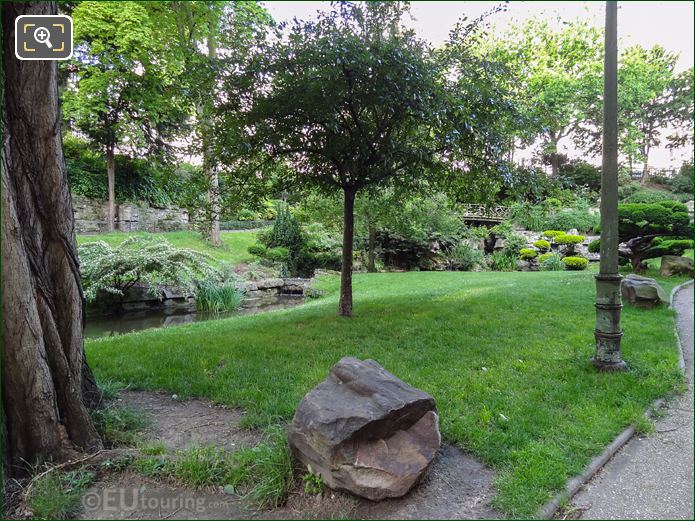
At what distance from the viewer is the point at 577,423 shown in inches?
111

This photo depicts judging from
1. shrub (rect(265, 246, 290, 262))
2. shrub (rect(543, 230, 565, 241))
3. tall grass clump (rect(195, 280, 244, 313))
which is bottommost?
tall grass clump (rect(195, 280, 244, 313))

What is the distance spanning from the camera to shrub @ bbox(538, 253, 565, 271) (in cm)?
1462

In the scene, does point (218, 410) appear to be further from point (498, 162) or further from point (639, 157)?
point (639, 157)

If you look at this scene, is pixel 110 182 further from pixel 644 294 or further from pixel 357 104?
pixel 644 294

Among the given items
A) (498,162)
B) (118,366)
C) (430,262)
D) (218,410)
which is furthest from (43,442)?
(430,262)

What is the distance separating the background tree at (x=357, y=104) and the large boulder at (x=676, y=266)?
6.25 meters

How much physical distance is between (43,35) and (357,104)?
131 inches

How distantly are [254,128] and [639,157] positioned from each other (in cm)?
2029

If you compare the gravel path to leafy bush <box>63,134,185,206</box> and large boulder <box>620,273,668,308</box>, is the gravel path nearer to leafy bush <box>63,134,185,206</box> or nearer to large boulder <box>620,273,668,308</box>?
large boulder <box>620,273,668,308</box>

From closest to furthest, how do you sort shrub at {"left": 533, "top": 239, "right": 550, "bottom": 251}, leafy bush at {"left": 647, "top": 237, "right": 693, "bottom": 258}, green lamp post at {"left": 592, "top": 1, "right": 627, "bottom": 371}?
1. green lamp post at {"left": 592, "top": 1, "right": 627, "bottom": 371}
2. leafy bush at {"left": 647, "top": 237, "right": 693, "bottom": 258}
3. shrub at {"left": 533, "top": 239, "right": 550, "bottom": 251}

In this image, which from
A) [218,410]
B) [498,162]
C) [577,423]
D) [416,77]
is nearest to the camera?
[577,423]

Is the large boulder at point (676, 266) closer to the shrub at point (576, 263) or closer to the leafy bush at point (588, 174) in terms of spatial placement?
the shrub at point (576, 263)

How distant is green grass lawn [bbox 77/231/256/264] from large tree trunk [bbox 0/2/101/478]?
12373mm

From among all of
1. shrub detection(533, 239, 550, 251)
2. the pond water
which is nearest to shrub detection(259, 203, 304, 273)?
the pond water
